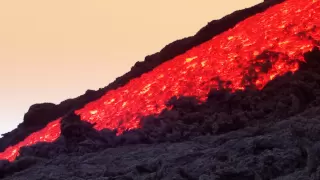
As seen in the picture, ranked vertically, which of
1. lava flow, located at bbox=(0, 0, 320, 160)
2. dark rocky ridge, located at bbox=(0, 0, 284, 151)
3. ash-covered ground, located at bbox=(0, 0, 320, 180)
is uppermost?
dark rocky ridge, located at bbox=(0, 0, 284, 151)

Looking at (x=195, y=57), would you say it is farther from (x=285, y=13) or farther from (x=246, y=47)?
(x=285, y=13)

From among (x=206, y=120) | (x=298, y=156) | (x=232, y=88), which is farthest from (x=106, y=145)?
(x=298, y=156)

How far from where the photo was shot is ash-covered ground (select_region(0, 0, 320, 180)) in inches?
226

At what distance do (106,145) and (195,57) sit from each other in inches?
137

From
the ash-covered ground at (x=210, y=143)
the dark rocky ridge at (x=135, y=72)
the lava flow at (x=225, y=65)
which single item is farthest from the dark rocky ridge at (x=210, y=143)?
the dark rocky ridge at (x=135, y=72)

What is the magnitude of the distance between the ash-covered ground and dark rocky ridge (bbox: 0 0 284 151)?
9.12 feet

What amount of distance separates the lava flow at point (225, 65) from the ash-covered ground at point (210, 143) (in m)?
0.30

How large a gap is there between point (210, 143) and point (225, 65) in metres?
3.18

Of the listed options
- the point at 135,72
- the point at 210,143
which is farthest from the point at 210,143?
the point at 135,72

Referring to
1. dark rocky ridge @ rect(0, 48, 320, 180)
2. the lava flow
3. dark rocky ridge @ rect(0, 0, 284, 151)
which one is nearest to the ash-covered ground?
dark rocky ridge @ rect(0, 48, 320, 180)

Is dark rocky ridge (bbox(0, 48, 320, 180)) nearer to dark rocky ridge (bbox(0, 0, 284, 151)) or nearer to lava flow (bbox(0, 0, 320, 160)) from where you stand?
lava flow (bbox(0, 0, 320, 160))

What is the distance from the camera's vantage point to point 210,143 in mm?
7328

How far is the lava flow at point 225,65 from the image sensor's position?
31.2 ft

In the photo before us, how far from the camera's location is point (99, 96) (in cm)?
1265
